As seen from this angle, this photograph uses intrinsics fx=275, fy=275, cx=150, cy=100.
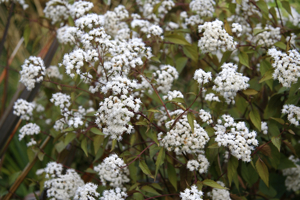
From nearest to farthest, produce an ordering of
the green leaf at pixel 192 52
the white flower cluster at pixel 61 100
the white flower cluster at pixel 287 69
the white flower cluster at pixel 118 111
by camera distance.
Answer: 1. the white flower cluster at pixel 118 111
2. the white flower cluster at pixel 287 69
3. the white flower cluster at pixel 61 100
4. the green leaf at pixel 192 52

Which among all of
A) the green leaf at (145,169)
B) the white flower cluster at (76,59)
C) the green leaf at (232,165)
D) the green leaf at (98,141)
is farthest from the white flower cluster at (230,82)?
the green leaf at (98,141)

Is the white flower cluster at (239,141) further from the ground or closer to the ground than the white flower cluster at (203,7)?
closer to the ground

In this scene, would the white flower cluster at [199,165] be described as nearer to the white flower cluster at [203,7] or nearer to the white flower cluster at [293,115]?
the white flower cluster at [293,115]

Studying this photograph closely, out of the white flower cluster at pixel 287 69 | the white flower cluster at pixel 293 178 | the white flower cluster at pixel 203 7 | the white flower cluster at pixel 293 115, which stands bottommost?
the white flower cluster at pixel 293 178

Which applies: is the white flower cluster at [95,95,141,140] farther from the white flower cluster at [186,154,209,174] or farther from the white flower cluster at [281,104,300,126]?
the white flower cluster at [281,104,300,126]

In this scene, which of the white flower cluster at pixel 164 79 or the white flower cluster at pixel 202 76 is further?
the white flower cluster at pixel 164 79

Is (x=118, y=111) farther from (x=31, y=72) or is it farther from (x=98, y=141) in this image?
(x=31, y=72)

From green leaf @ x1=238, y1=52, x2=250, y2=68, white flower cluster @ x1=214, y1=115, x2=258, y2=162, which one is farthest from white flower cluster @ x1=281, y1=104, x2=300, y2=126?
green leaf @ x1=238, y1=52, x2=250, y2=68
